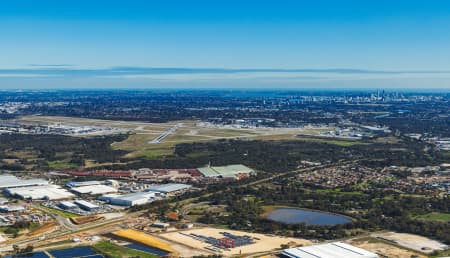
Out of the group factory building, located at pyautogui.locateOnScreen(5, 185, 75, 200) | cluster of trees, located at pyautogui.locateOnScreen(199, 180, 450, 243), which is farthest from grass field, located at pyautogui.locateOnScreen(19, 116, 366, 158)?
cluster of trees, located at pyautogui.locateOnScreen(199, 180, 450, 243)

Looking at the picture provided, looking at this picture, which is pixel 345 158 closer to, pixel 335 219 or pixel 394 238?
pixel 335 219

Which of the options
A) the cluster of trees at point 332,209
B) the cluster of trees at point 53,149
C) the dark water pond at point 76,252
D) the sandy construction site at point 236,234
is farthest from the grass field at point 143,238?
the cluster of trees at point 53,149

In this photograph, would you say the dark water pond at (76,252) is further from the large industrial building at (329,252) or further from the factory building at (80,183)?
the factory building at (80,183)

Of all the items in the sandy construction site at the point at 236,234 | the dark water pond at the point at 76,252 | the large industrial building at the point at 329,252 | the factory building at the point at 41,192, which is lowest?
the factory building at the point at 41,192

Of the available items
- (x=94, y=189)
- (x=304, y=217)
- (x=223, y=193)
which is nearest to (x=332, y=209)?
(x=304, y=217)

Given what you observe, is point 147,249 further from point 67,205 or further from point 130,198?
point 130,198

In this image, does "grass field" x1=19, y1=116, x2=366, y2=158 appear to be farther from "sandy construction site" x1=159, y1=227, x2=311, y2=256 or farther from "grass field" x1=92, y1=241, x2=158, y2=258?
"grass field" x1=92, y1=241, x2=158, y2=258
